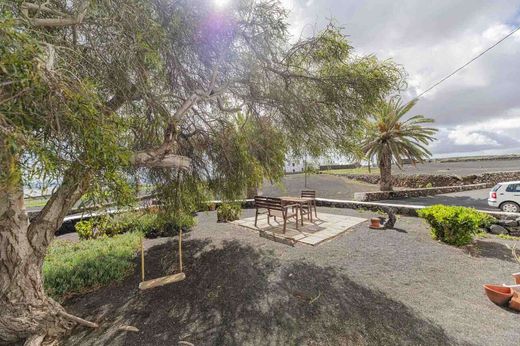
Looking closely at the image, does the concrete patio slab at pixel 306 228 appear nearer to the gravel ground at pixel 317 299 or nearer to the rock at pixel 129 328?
the gravel ground at pixel 317 299

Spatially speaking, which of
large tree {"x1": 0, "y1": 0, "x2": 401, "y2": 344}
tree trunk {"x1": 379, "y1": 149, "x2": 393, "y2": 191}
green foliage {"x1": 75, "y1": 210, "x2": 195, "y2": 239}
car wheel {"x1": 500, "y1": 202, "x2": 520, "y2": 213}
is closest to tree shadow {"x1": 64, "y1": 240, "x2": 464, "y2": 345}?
large tree {"x1": 0, "y1": 0, "x2": 401, "y2": 344}

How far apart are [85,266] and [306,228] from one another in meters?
6.40

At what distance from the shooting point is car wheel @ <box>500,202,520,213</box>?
10602 millimetres

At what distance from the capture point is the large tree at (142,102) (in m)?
1.95

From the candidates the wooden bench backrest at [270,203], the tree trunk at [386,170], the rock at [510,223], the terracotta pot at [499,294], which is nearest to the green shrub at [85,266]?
the wooden bench backrest at [270,203]

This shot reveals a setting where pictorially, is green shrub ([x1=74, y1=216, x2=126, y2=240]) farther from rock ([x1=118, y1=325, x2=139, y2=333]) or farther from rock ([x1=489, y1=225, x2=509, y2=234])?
rock ([x1=489, y1=225, x2=509, y2=234])

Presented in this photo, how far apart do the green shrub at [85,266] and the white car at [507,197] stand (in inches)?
604

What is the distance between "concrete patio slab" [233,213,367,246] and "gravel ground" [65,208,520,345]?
1.60 ft

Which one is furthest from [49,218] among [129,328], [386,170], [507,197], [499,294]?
[386,170]

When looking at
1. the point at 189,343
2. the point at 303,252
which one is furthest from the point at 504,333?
the point at 189,343

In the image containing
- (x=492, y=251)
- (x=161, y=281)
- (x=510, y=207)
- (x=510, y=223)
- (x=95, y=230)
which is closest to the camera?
(x=161, y=281)

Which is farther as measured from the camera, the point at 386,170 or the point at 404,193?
the point at 386,170

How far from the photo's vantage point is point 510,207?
1076 centimetres

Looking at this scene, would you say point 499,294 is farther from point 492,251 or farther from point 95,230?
point 95,230
